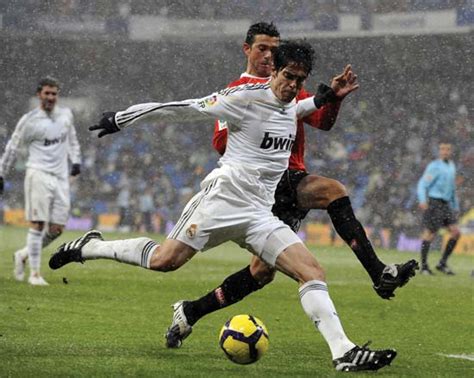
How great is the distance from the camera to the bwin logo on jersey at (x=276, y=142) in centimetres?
627

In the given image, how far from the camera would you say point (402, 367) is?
6.25 meters

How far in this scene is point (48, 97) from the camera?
11500 millimetres

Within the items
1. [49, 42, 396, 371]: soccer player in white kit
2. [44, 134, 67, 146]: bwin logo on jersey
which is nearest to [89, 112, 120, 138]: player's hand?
[49, 42, 396, 371]: soccer player in white kit

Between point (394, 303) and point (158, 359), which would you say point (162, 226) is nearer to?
point (394, 303)

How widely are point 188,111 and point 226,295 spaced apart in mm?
1317

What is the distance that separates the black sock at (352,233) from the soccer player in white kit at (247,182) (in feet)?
2.54

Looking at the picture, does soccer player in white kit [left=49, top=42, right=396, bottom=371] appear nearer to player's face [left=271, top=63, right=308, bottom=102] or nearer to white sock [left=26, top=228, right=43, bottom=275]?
player's face [left=271, top=63, right=308, bottom=102]

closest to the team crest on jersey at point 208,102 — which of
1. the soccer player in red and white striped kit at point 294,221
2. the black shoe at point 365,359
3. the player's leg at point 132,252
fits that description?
the soccer player in red and white striped kit at point 294,221

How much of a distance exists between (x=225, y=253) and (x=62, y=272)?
648 centimetres

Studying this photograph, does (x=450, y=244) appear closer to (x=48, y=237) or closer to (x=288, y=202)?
(x=48, y=237)

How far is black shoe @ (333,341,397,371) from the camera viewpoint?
5.71m

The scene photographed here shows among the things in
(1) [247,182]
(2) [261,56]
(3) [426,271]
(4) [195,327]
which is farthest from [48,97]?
(3) [426,271]

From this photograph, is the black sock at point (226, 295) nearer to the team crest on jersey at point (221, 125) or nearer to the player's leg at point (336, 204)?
the player's leg at point (336, 204)

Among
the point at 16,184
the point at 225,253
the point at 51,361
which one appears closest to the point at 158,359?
the point at 51,361
